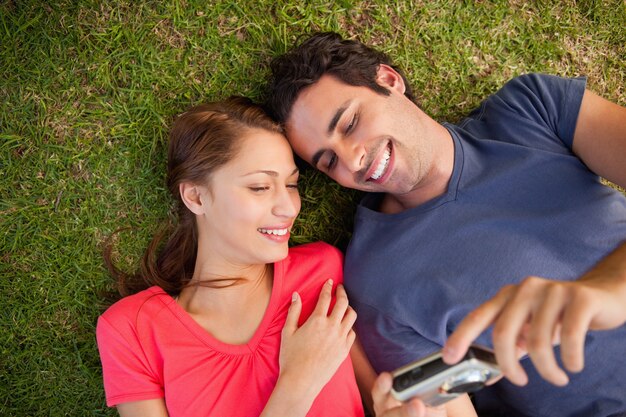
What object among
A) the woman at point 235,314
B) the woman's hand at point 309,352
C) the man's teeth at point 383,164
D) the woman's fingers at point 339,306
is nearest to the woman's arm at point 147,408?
the woman at point 235,314

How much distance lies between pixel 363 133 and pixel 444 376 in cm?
137

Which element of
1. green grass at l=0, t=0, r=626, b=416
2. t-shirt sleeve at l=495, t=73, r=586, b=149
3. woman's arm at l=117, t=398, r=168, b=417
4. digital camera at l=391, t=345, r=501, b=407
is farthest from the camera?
green grass at l=0, t=0, r=626, b=416

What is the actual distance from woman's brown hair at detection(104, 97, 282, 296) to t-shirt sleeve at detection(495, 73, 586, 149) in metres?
1.43

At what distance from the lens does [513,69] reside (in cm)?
355

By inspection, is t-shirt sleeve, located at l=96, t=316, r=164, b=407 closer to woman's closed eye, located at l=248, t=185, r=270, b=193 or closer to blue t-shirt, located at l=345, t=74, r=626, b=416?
woman's closed eye, located at l=248, t=185, r=270, b=193

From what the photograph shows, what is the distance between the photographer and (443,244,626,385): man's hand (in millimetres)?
1369

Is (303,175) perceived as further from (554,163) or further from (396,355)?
(554,163)

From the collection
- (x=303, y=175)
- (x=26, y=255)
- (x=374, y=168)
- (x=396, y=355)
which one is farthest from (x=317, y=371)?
(x=26, y=255)

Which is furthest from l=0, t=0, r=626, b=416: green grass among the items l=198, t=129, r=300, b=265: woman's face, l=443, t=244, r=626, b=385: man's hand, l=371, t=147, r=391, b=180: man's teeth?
l=443, t=244, r=626, b=385: man's hand

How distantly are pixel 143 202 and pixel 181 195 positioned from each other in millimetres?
540

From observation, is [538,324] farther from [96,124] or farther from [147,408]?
[96,124]

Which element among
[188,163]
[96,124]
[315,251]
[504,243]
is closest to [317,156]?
[315,251]

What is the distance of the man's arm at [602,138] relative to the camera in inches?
102

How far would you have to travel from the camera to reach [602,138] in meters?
2.66
